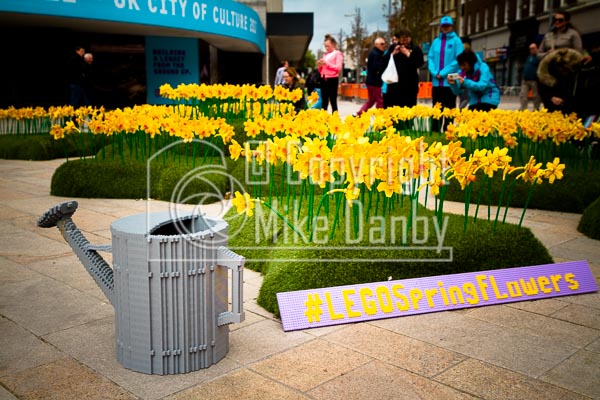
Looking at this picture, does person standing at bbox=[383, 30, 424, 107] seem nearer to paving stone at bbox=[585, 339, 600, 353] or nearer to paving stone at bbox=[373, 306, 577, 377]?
paving stone at bbox=[373, 306, 577, 377]

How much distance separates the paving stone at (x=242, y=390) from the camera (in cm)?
277

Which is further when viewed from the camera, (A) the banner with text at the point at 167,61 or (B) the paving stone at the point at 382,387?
(A) the banner with text at the point at 167,61

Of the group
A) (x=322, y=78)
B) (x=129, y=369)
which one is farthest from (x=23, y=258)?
(x=322, y=78)

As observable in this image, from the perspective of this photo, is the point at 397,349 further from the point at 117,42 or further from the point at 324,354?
the point at 117,42

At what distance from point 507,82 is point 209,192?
4676 centimetres

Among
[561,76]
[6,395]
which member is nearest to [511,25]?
[561,76]

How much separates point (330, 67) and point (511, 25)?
123 feet

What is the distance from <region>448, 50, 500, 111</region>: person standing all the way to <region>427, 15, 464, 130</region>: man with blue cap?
15.0 inches

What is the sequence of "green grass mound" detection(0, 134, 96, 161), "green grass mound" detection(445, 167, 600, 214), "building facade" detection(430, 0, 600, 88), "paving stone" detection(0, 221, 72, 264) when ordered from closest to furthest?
"paving stone" detection(0, 221, 72, 264) → "green grass mound" detection(445, 167, 600, 214) → "green grass mound" detection(0, 134, 96, 161) → "building facade" detection(430, 0, 600, 88)

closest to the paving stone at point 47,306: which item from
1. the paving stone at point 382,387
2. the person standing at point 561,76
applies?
the paving stone at point 382,387

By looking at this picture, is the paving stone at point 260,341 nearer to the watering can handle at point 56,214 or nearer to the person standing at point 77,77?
the watering can handle at point 56,214

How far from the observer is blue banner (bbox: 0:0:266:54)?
15977 mm

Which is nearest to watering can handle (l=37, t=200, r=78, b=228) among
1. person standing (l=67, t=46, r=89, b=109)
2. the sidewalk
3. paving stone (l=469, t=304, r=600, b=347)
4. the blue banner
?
paving stone (l=469, t=304, r=600, b=347)

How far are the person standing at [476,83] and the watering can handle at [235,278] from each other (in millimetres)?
7687
